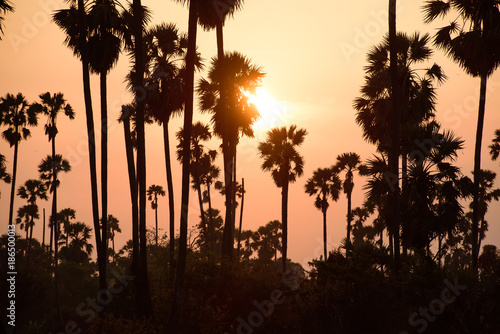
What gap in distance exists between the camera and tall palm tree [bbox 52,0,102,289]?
2494cm

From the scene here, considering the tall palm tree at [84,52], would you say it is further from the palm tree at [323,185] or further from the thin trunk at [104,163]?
the palm tree at [323,185]

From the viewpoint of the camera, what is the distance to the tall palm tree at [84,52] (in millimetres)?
24938

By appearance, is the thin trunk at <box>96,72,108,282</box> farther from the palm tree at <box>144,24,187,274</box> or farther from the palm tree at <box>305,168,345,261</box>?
the palm tree at <box>305,168,345,261</box>

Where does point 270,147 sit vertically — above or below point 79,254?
above

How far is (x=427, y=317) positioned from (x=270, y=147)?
108ft

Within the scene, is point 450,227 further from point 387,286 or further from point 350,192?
point 350,192

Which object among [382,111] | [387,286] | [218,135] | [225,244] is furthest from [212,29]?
[387,286]

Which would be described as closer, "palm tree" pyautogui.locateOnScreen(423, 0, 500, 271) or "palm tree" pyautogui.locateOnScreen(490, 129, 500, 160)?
"palm tree" pyautogui.locateOnScreen(423, 0, 500, 271)

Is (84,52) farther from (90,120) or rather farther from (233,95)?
(233,95)

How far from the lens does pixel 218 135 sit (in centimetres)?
3506

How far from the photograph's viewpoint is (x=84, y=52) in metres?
25.5

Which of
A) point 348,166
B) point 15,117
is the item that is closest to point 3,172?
point 15,117

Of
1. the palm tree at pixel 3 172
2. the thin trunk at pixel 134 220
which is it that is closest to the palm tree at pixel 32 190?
the palm tree at pixel 3 172

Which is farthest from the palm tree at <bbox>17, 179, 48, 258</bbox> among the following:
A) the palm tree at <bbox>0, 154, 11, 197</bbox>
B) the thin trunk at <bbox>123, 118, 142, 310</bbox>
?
the thin trunk at <bbox>123, 118, 142, 310</bbox>
